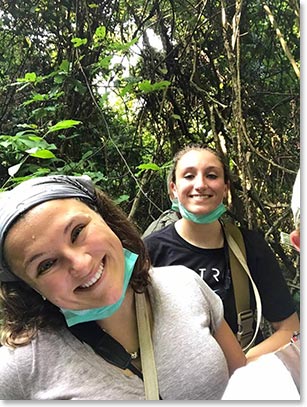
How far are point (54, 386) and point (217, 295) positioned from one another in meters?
0.27

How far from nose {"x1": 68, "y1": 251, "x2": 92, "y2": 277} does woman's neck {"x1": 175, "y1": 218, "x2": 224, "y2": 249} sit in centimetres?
18

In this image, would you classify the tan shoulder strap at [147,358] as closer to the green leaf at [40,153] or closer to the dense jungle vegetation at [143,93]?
the dense jungle vegetation at [143,93]

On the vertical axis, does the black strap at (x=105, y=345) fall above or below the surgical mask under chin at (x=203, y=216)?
below

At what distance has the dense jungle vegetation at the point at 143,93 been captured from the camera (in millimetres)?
698

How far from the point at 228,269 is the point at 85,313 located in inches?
9.2

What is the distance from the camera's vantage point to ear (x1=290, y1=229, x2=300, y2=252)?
2.05ft

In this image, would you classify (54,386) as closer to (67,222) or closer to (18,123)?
(67,222)

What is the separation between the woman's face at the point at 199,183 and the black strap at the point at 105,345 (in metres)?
0.23

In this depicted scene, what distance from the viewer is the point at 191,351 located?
0.60 metres

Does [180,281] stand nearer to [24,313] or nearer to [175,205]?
[175,205]

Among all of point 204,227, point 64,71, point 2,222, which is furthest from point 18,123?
point 204,227

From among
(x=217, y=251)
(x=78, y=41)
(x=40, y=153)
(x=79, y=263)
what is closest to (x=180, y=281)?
(x=217, y=251)

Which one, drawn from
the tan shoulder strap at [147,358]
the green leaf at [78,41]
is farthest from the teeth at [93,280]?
the green leaf at [78,41]

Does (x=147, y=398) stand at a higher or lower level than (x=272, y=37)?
lower
